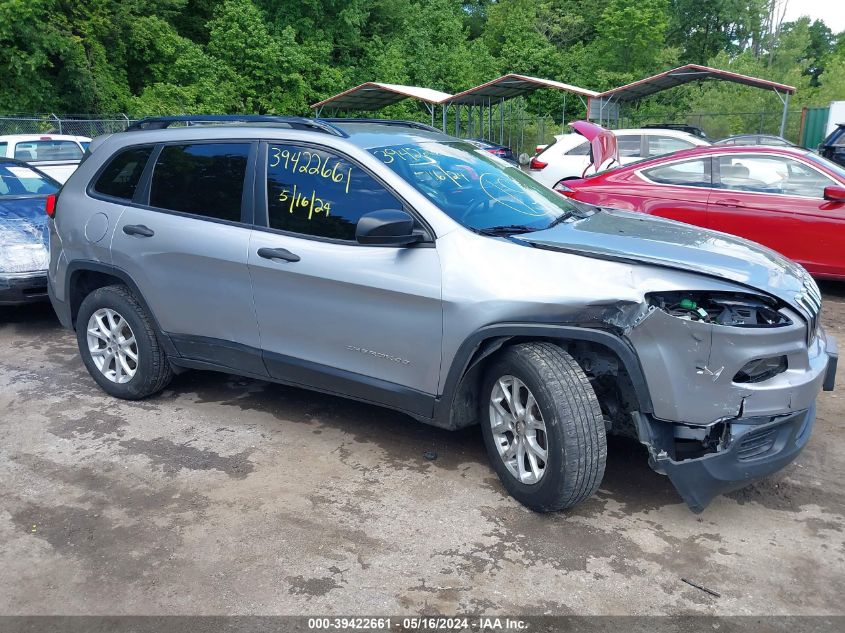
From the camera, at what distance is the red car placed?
716 cm

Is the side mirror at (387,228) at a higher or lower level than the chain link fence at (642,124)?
higher

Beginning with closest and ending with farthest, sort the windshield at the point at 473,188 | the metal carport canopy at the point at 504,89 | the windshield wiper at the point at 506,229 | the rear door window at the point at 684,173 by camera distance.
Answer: the windshield wiper at the point at 506,229 < the windshield at the point at 473,188 < the rear door window at the point at 684,173 < the metal carport canopy at the point at 504,89

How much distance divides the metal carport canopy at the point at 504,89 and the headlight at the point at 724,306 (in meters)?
19.9

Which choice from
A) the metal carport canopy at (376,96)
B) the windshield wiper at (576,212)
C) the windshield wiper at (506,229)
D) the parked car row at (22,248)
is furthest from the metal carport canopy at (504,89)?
the windshield wiper at (506,229)

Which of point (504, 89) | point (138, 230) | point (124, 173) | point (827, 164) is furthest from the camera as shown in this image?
point (504, 89)

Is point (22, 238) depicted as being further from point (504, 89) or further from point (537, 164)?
point (504, 89)

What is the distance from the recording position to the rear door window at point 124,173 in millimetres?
4867

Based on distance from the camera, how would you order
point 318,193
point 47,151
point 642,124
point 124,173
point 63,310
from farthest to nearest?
point 642,124 < point 47,151 < point 63,310 < point 124,173 < point 318,193

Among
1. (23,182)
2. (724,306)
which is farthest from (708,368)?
(23,182)

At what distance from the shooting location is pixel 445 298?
3605 mm

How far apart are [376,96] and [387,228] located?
23.7 meters

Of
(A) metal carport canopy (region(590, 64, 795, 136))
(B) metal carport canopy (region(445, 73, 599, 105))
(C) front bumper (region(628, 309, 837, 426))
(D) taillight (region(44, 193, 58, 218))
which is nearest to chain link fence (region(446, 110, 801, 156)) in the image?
(B) metal carport canopy (region(445, 73, 599, 105))

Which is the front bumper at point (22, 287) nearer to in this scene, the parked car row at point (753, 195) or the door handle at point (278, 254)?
the door handle at point (278, 254)

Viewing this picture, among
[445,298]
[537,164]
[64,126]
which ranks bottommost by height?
[64,126]
